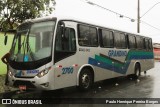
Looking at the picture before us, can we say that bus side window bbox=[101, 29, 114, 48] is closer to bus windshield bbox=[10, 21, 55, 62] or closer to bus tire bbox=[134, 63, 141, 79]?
bus windshield bbox=[10, 21, 55, 62]

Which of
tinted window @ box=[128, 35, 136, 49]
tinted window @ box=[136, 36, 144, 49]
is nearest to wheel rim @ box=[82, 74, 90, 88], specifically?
tinted window @ box=[128, 35, 136, 49]

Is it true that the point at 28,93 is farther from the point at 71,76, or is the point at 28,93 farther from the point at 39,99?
the point at 71,76

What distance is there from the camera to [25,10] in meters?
24.5

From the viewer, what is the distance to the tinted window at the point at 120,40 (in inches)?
527

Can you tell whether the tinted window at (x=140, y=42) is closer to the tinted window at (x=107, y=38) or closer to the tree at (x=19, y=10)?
the tinted window at (x=107, y=38)

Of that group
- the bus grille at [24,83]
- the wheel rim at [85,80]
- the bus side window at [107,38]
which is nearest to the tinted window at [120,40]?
the bus side window at [107,38]

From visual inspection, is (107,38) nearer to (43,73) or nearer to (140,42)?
(43,73)

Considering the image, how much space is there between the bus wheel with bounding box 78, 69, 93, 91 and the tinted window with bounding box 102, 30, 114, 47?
1907 millimetres

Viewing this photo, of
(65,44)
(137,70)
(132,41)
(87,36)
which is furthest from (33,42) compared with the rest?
(137,70)

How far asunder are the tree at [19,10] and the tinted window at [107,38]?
13323mm

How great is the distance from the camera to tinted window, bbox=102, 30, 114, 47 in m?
12.1

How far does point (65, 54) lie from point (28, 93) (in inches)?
104

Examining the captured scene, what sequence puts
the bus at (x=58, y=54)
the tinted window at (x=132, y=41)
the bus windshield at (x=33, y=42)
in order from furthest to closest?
the tinted window at (x=132, y=41), the bus windshield at (x=33, y=42), the bus at (x=58, y=54)

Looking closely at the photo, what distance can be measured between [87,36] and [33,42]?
2715mm
